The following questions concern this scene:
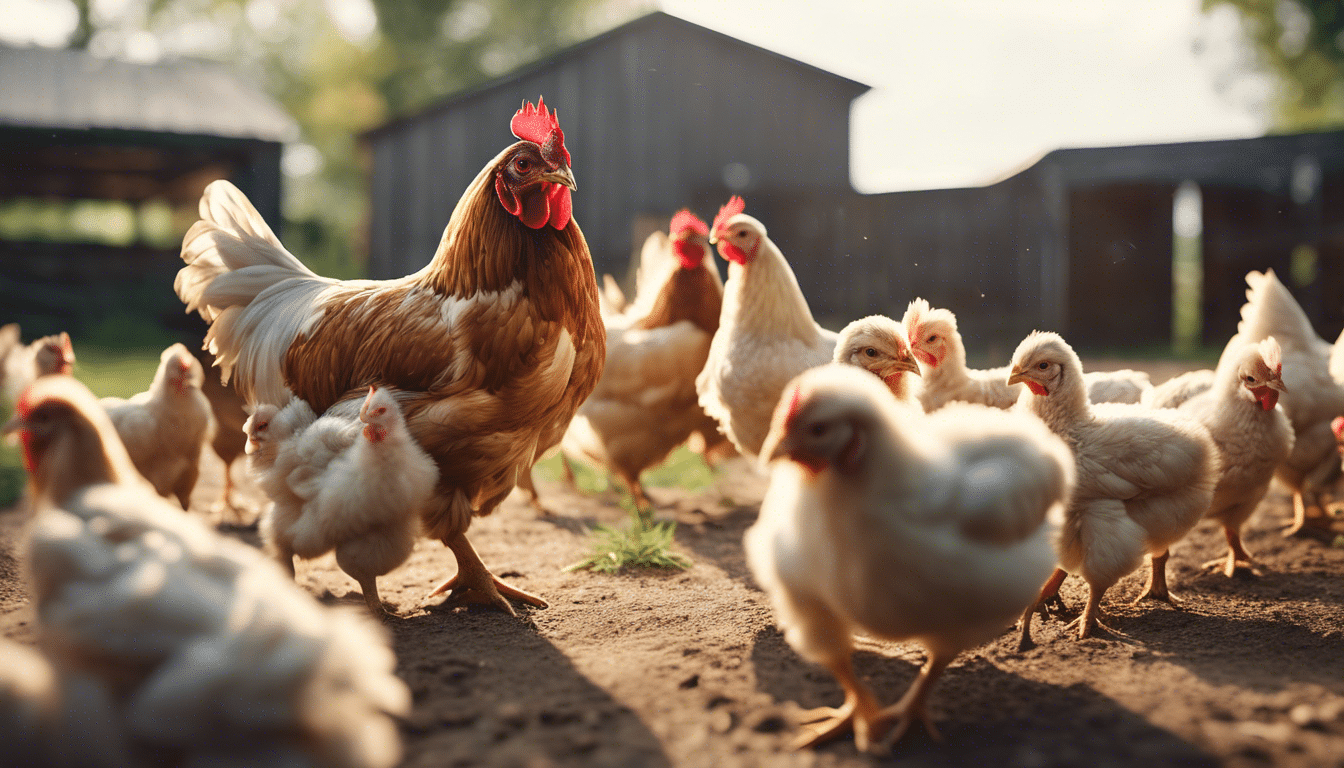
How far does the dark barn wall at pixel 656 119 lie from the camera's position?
15250 millimetres

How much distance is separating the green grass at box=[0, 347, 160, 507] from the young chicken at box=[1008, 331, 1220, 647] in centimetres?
654

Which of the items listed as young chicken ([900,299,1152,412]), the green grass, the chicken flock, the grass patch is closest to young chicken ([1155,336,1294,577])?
the chicken flock

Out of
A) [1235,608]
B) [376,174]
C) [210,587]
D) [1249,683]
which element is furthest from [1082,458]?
[376,174]

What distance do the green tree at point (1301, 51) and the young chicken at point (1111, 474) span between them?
1026 inches

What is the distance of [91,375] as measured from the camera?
1229 cm

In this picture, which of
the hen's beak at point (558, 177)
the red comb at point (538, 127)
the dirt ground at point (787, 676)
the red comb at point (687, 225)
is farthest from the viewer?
the red comb at point (687, 225)

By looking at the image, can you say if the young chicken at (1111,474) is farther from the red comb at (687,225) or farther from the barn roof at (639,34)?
the barn roof at (639,34)

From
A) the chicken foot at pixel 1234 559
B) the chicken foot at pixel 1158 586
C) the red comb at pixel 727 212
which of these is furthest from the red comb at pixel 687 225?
the chicken foot at pixel 1234 559

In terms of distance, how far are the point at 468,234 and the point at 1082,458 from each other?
2815mm

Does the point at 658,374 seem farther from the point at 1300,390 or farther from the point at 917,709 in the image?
the point at 1300,390

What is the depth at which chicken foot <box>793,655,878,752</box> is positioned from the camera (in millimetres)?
2494

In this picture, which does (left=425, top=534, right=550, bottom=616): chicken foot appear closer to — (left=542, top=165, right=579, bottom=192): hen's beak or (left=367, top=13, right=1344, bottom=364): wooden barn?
(left=542, top=165, right=579, bottom=192): hen's beak

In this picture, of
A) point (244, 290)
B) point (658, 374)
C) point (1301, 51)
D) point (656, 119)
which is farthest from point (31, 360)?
point (1301, 51)

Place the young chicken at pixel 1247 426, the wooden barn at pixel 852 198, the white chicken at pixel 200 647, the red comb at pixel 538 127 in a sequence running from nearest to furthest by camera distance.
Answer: the white chicken at pixel 200 647
the red comb at pixel 538 127
the young chicken at pixel 1247 426
the wooden barn at pixel 852 198
